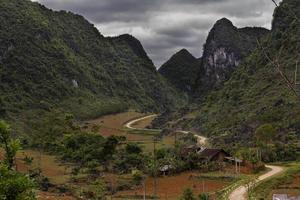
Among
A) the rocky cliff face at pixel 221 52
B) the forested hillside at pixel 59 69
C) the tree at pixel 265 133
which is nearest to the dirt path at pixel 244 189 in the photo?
the tree at pixel 265 133

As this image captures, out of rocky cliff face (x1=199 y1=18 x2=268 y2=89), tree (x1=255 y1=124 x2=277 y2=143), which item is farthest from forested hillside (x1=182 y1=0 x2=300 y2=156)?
rocky cliff face (x1=199 y1=18 x2=268 y2=89)

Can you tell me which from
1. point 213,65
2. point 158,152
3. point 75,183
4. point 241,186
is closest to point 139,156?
point 158,152

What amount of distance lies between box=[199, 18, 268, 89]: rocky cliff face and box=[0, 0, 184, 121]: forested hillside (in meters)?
24.0

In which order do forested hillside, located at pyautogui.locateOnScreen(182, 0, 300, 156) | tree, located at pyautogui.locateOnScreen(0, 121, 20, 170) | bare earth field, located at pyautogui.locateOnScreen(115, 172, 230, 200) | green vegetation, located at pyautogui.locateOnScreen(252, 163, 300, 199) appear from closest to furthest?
1. tree, located at pyautogui.locateOnScreen(0, 121, 20, 170)
2. green vegetation, located at pyautogui.locateOnScreen(252, 163, 300, 199)
3. bare earth field, located at pyautogui.locateOnScreen(115, 172, 230, 200)
4. forested hillside, located at pyautogui.locateOnScreen(182, 0, 300, 156)

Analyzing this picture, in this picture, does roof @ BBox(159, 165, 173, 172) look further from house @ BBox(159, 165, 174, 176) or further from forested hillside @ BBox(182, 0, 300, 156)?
forested hillside @ BBox(182, 0, 300, 156)

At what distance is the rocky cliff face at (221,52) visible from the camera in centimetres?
16200

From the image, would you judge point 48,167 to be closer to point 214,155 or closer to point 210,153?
point 210,153

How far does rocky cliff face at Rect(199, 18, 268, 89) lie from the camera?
531ft

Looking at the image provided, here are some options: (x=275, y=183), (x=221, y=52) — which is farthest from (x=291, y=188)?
(x=221, y=52)

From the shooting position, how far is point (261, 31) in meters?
184

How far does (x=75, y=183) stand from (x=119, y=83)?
389 feet

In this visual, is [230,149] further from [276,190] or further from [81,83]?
[81,83]

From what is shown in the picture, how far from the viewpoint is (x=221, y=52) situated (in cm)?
16188

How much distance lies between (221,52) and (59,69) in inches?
1936
